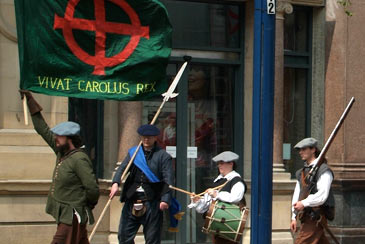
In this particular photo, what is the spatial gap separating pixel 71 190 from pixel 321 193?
270 centimetres

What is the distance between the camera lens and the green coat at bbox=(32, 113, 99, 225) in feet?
25.4

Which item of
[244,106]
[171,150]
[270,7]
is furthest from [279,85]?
[270,7]

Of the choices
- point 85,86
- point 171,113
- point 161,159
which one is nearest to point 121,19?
point 85,86

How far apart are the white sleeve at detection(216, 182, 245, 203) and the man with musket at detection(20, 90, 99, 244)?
1.59 meters

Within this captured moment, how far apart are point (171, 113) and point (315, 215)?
411 cm

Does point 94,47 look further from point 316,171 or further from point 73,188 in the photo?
point 316,171

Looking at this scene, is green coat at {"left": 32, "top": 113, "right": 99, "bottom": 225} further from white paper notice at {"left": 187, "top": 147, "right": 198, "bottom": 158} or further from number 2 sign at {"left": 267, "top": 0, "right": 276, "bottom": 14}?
white paper notice at {"left": 187, "top": 147, "right": 198, "bottom": 158}

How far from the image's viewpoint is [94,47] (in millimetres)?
8234

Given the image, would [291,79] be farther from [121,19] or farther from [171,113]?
[121,19]

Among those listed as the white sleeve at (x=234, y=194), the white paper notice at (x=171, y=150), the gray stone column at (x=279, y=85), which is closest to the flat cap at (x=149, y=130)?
the white sleeve at (x=234, y=194)

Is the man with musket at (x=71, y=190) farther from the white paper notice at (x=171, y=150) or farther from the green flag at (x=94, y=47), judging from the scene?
the white paper notice at (x=171, y=150)

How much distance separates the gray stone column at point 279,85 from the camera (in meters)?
12.4

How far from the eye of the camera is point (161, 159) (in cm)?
942

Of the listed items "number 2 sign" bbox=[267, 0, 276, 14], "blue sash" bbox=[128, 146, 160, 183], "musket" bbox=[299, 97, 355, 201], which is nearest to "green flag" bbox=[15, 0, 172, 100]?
"blue sash" bbox=[128, 146, 160, 183]
